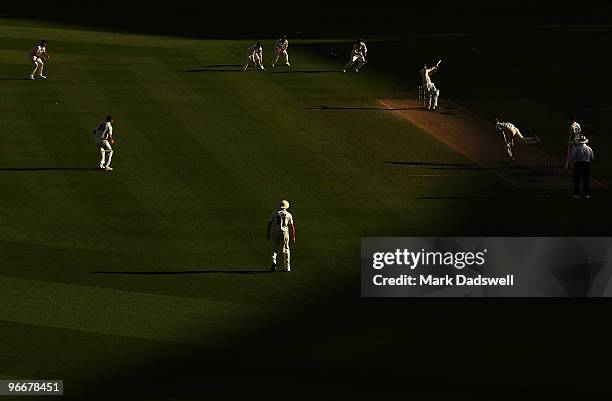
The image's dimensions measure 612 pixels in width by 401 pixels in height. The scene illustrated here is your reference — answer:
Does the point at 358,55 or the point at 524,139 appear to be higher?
the point at 358,55

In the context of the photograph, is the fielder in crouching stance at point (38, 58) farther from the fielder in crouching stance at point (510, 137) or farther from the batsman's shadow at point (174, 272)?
the batsman's shadow at point (174, 272)

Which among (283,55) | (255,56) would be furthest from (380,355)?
(283,55)

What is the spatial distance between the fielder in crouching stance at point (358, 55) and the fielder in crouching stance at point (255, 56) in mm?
4273

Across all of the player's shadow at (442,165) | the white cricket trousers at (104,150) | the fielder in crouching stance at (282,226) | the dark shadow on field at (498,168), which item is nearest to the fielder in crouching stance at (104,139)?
the white cricket trousers at (104,150)

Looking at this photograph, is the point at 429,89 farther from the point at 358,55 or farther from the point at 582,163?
the point at 582,163

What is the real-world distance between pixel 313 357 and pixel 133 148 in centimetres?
2713

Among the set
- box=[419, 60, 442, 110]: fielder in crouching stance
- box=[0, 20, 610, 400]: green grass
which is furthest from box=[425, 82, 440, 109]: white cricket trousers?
box=[0, 20, 610, 400]: green grass

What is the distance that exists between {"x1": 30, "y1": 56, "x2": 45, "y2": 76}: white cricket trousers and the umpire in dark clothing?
33.4 meters

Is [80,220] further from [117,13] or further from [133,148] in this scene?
[117,13]

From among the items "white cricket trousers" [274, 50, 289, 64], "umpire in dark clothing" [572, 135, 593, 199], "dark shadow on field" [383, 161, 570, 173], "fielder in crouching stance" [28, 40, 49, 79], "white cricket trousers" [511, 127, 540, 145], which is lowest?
"umpire in dark clothing" [572, 135, 593, 199]

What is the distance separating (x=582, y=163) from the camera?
48312 millimetres

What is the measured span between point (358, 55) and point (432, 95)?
1161 centimetres

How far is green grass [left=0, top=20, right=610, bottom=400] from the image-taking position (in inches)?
1411

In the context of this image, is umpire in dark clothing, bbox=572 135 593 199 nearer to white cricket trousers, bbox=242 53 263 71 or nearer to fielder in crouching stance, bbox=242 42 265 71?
fielder in crouching stance, bbox=242 42 265 71
